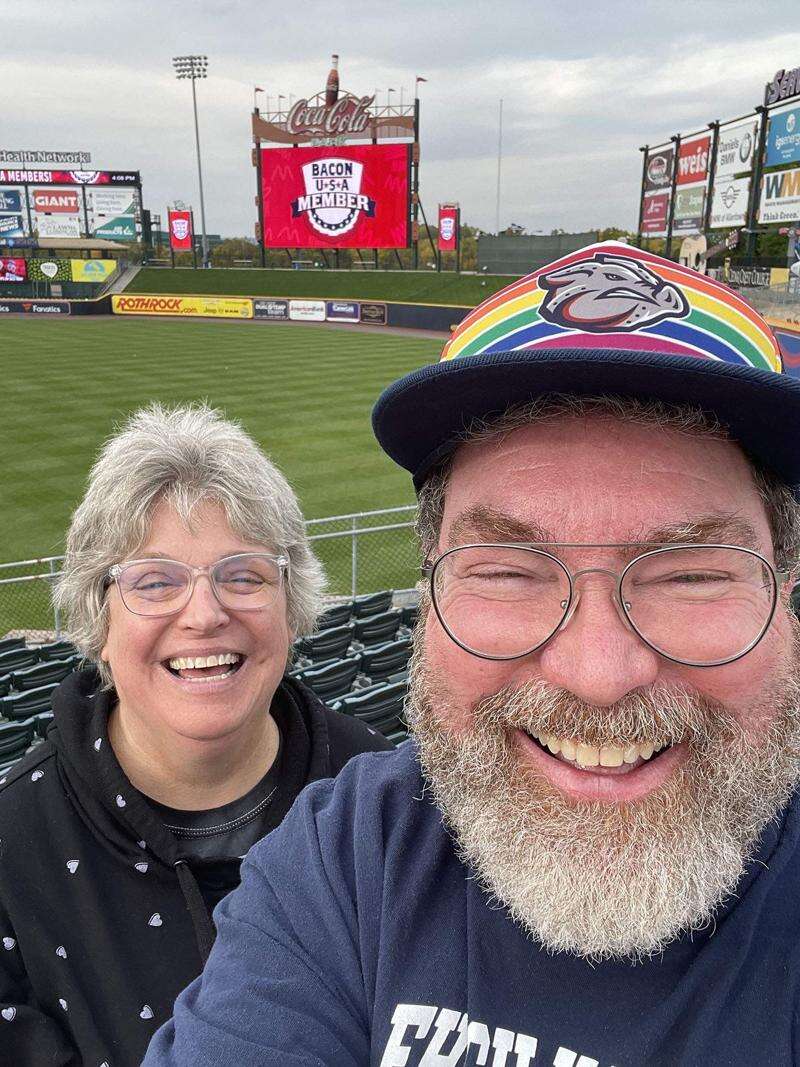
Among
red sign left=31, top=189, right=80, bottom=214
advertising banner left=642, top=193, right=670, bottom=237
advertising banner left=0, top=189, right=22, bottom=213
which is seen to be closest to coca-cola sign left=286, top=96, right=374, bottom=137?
advertising banner left=642, top=193, right=670, bottom=237

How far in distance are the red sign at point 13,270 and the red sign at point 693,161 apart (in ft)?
138

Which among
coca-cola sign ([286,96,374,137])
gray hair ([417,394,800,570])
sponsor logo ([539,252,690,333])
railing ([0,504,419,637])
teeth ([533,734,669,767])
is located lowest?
railing ([0,504,419,637])

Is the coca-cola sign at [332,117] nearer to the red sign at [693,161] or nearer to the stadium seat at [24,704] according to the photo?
A: the red sign at [693,161]

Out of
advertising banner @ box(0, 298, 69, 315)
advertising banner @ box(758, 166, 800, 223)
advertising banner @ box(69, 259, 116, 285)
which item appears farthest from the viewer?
advertising banner @ box(69, 259, 116, 285)

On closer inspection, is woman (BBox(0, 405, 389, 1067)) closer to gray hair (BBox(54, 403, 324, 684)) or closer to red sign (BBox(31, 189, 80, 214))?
gray hair (BBox(54, 403, 324, 684))

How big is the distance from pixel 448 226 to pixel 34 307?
29.4 metres

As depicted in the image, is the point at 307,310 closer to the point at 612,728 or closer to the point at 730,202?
the point at 730,202

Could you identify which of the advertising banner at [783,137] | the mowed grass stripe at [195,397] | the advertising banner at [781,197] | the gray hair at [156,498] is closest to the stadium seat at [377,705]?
the gray hair at [156,498]

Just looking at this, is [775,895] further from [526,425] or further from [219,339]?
[219,339]

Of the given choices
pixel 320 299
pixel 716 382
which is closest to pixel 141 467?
pixel 716 382

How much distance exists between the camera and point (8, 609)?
9125mm

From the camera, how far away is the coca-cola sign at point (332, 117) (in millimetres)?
48031

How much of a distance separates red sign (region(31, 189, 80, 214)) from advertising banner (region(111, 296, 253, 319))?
24.0 metres

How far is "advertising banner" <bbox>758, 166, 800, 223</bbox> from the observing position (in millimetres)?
29109
